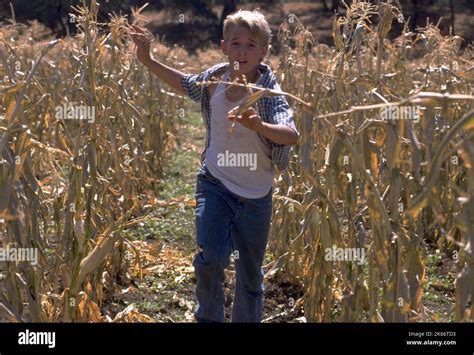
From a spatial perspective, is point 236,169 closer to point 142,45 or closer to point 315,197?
point 315,197

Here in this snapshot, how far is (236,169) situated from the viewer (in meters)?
3.32

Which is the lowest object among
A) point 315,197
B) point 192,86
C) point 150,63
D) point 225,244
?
point 225,244

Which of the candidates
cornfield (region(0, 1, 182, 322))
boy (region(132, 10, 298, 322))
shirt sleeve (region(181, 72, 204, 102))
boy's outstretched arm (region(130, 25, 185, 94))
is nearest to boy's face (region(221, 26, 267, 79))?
boy (region(132, 10, 298, 322))

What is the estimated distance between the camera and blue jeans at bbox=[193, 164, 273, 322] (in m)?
3.27

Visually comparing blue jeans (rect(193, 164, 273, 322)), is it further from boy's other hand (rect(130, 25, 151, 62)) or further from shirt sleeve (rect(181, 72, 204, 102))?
boy's other hand (rect(130, 25, 151, 62))

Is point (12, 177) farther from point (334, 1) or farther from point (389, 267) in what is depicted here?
point (334, 1)

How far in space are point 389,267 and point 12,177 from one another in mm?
1232

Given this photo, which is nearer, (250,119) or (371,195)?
(371,195)

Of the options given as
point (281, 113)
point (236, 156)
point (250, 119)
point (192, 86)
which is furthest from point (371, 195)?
point (192, 86)

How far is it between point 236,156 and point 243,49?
40 cm

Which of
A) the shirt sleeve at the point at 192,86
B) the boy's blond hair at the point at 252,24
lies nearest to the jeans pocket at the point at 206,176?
the shirt sleeve at the point at 192,86

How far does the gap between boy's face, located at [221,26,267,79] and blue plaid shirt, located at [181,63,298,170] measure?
98 mm

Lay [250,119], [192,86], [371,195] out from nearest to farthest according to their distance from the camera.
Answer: [371,195] → [250,119] → [192,86]
